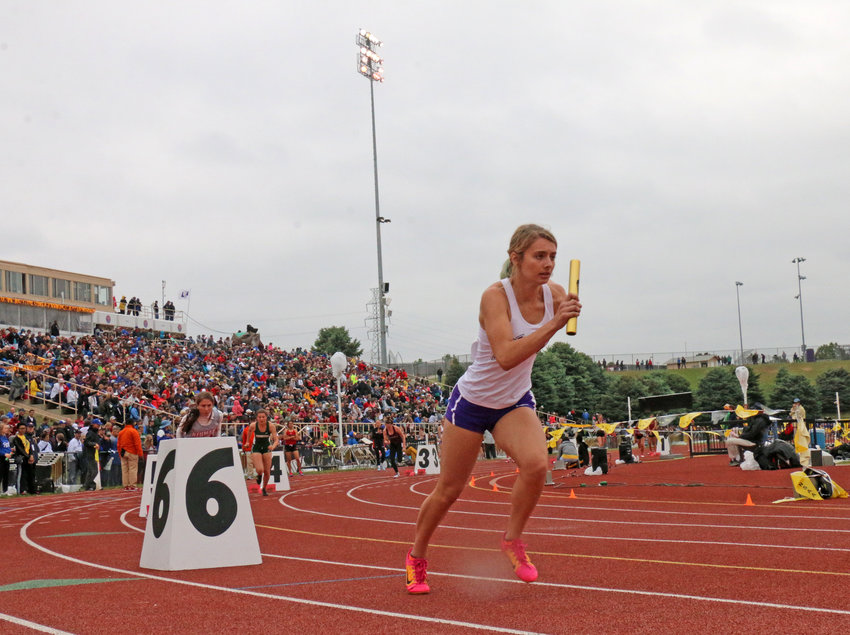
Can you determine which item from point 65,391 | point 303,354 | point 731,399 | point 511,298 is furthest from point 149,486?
point 731,399

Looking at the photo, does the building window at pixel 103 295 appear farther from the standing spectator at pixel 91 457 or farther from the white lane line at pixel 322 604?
the white lane line at pixel 322 604

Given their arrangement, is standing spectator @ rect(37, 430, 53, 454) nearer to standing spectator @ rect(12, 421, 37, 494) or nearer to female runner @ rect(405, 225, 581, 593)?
standing spectator @ rect(12, 421, 37, 494)

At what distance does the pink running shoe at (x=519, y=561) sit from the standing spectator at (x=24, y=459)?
17.2m

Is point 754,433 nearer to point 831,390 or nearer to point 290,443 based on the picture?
point 290,443

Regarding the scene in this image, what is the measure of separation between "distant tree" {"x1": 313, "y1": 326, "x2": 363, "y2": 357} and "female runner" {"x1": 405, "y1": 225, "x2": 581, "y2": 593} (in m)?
101

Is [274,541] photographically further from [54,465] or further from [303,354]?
[303,354]

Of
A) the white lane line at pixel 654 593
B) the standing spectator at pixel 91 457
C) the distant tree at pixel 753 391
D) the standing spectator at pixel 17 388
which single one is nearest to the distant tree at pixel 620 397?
the distant tree at pixel 753 391

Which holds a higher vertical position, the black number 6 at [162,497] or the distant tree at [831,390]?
the black number 6 at [162,497]

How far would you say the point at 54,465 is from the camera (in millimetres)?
21609

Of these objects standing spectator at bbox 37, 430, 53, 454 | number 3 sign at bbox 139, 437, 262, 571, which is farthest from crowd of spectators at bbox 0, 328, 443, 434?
number 3 sign at bbox 139, 437, 262, 571

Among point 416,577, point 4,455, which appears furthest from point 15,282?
point 416,577

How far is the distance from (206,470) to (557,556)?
295 cm

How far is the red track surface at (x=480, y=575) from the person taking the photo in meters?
4.58

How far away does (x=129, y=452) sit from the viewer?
20.3 meters
